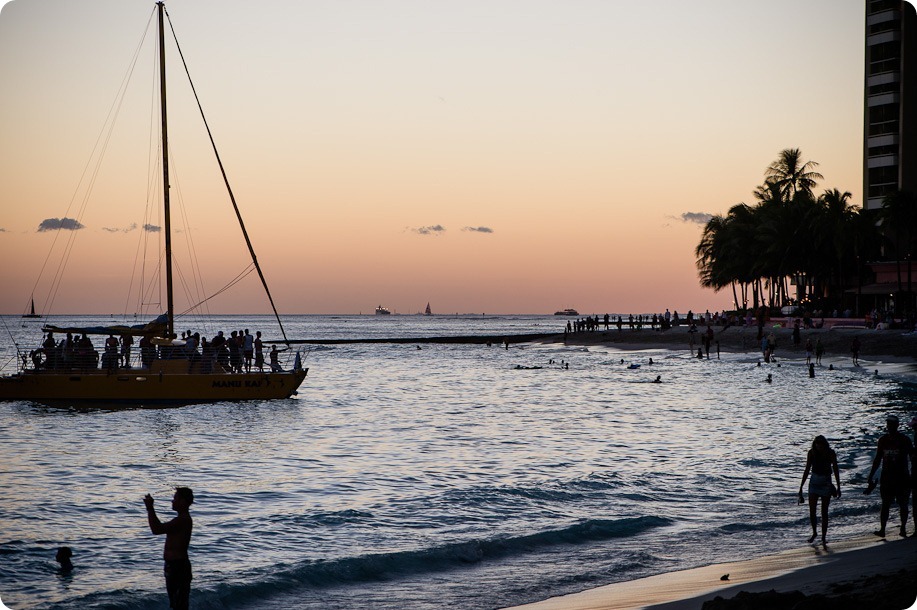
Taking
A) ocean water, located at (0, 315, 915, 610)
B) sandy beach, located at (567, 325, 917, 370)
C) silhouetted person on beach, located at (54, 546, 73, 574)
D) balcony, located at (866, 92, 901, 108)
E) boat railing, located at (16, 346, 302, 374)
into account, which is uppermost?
A: balcony, located at (866, 92, 901, 108)

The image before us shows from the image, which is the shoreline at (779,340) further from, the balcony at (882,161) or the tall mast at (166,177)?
the tall mast at (166,177)

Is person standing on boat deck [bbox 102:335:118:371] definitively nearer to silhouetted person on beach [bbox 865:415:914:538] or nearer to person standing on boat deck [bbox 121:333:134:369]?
person standing on boat deck [bbox 121:333:134:369]

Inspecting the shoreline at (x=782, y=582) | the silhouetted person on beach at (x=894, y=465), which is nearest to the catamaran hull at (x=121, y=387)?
the shoreline at (x=782, y=582)

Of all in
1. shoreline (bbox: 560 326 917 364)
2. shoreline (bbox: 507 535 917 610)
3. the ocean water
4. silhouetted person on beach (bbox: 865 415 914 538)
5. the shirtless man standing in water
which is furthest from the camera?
shoreline (bbox: 560 326 917 364)

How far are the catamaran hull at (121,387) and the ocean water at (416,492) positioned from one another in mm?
899

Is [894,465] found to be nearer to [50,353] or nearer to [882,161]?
[50,353]

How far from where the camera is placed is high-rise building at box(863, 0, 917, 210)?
250 ft

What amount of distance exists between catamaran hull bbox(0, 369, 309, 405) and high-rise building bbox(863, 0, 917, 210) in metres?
67.0

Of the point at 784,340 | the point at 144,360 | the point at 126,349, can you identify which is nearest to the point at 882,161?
the point at 784,340

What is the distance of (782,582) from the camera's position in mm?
10430

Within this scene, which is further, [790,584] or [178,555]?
[790,584]

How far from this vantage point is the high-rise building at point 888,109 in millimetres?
76188

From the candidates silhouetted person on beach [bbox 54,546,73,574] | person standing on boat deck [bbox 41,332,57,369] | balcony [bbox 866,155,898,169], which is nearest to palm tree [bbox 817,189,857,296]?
balcony [bbox 866,155,898,169]

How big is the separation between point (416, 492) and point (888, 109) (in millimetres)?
76402
